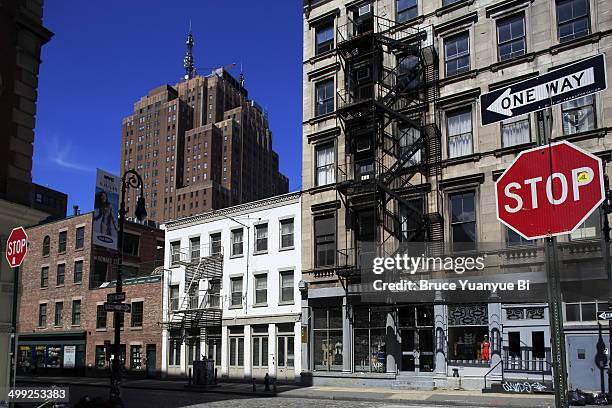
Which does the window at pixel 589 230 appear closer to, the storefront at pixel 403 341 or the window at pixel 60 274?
the storefront at pixel 403 341

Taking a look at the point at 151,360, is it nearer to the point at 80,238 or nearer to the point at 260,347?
the point at 260,347

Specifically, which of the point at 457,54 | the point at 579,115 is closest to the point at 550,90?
the point at 579,115

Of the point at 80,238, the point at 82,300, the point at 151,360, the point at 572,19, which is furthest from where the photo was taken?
the point at 80,238

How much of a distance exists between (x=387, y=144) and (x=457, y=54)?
552cm

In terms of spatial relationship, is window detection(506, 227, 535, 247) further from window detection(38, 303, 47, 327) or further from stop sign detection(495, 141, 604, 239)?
window detection(38, 303, 47, 327)

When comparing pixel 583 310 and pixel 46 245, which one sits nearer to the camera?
pixel 583 310

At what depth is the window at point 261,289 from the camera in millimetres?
36469

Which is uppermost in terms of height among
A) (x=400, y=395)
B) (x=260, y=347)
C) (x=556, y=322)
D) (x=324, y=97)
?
(x=324, y=97)

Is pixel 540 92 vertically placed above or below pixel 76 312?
above

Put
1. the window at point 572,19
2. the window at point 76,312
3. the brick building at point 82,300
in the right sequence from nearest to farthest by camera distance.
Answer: the window at point 572,19
the brick building at point 82,300
the window at point 76,312

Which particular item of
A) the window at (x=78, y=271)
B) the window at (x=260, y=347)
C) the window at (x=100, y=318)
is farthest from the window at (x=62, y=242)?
the window at (x=260, y=347)

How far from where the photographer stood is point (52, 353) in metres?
49.7

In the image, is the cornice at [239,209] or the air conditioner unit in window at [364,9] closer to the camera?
the air conditioner unit in window at [364,9]

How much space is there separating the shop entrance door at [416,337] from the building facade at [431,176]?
65 mm
